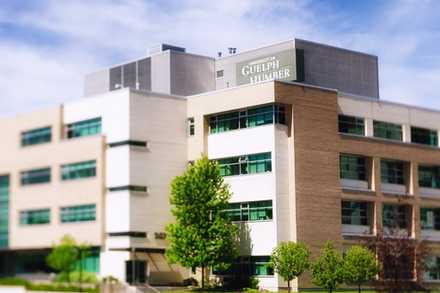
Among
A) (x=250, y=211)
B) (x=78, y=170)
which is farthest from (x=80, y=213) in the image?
(x=250, y=211)

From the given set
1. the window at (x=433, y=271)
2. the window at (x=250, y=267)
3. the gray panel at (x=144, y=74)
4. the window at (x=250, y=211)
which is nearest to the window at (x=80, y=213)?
→ the window at (x=250, y=211)

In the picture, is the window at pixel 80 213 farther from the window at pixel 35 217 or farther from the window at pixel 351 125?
the window at pixel 351 125

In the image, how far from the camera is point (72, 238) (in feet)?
210

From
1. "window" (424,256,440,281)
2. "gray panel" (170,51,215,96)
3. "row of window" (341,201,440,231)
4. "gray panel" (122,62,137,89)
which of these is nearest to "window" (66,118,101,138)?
"gray panel" (170,51,215,96)

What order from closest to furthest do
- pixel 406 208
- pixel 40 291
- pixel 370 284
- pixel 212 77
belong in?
pixel 40 291, pixel 370 284, pixel 406 208, pixel 212 77

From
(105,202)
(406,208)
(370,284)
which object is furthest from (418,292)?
(105,202)

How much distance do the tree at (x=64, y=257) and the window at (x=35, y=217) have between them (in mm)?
2838

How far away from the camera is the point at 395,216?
71.4m

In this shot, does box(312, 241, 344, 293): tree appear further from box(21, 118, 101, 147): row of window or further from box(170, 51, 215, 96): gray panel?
box(170, 51, 215, 96): gray panel

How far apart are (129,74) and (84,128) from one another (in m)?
13.6

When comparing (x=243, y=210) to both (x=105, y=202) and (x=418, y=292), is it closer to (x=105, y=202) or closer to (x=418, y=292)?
(x=105, y=202)

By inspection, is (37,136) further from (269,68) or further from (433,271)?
(433,271)

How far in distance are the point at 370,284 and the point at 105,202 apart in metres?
21.0

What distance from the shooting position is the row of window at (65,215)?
210 feet
